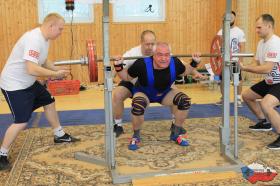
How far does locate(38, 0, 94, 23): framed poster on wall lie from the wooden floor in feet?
4.54

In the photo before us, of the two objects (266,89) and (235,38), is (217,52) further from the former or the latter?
(235,38)

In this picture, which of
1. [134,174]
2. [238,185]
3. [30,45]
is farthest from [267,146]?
[30,45]

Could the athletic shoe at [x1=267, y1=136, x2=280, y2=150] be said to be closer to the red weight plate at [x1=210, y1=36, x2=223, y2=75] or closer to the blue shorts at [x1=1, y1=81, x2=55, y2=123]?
the red weight plate at [x1=210, y1=36, x2=223, y2=75]

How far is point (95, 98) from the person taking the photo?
6496 mm

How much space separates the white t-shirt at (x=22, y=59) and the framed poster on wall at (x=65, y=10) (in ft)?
14.8

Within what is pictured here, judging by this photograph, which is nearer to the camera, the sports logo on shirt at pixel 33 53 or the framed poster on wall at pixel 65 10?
the sports logo on shirt at pixel 33 53

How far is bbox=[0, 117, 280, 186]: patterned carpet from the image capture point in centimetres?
302

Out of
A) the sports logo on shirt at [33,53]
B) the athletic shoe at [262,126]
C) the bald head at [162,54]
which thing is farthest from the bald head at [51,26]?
the athletic shoe at [262,126]

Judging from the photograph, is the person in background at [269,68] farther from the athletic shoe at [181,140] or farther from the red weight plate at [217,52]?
the athletic shoe at [181,140]

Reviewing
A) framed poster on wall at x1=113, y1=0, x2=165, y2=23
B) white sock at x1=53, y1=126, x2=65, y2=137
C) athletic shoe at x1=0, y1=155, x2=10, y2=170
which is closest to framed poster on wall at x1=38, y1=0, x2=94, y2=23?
framed poster on wall at x1=113, y1=0, x2=165, y2=23

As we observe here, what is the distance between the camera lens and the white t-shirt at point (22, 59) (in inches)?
125

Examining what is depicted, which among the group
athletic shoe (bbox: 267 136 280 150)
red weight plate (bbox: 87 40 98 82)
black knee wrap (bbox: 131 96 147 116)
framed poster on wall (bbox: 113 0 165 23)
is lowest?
athletic shoe (bbox: 267 136 280 150)

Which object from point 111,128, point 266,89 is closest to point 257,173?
point 111,128

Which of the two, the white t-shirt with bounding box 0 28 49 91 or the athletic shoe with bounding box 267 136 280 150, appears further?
the athletic shoe with bounding box 267 136 280 150
